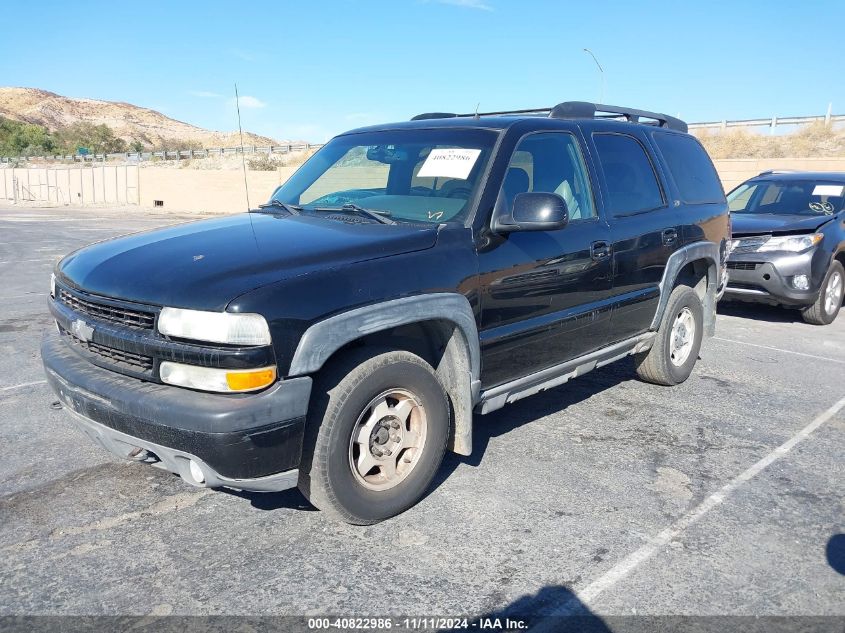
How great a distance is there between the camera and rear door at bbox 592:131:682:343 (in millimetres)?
4660

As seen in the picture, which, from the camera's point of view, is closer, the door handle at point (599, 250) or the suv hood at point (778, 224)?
the door handle at point (599, 250)

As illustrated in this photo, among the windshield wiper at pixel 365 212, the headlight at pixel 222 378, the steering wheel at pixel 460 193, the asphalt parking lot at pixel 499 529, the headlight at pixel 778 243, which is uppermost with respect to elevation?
the steering wheel at pixel 460 193

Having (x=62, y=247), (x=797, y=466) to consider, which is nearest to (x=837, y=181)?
(x=797, y=466)

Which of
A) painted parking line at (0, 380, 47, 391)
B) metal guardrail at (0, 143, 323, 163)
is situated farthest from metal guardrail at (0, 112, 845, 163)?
painted parking line at (0, 380, 47, 391)

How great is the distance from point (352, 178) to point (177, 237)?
51.2 inches

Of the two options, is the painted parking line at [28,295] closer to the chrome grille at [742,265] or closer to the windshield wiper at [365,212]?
the windshield wiper at [365,212]

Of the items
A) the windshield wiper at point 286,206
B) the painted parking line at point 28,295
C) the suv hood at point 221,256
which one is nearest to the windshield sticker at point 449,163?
the suv hood at point 221,256

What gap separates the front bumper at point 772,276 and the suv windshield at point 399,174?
5407 mm

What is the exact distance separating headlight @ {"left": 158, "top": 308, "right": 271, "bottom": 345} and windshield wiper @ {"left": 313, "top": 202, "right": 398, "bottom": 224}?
46.9 inches

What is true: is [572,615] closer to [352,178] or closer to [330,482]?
[330,482]

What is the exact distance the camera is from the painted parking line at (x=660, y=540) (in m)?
2.83

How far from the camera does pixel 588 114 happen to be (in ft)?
15.8

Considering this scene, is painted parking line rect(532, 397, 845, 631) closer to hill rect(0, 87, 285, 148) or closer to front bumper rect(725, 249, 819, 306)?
front bumper rect(725, 249, 819, 306)

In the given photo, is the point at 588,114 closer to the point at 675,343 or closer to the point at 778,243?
the point at 675,343
